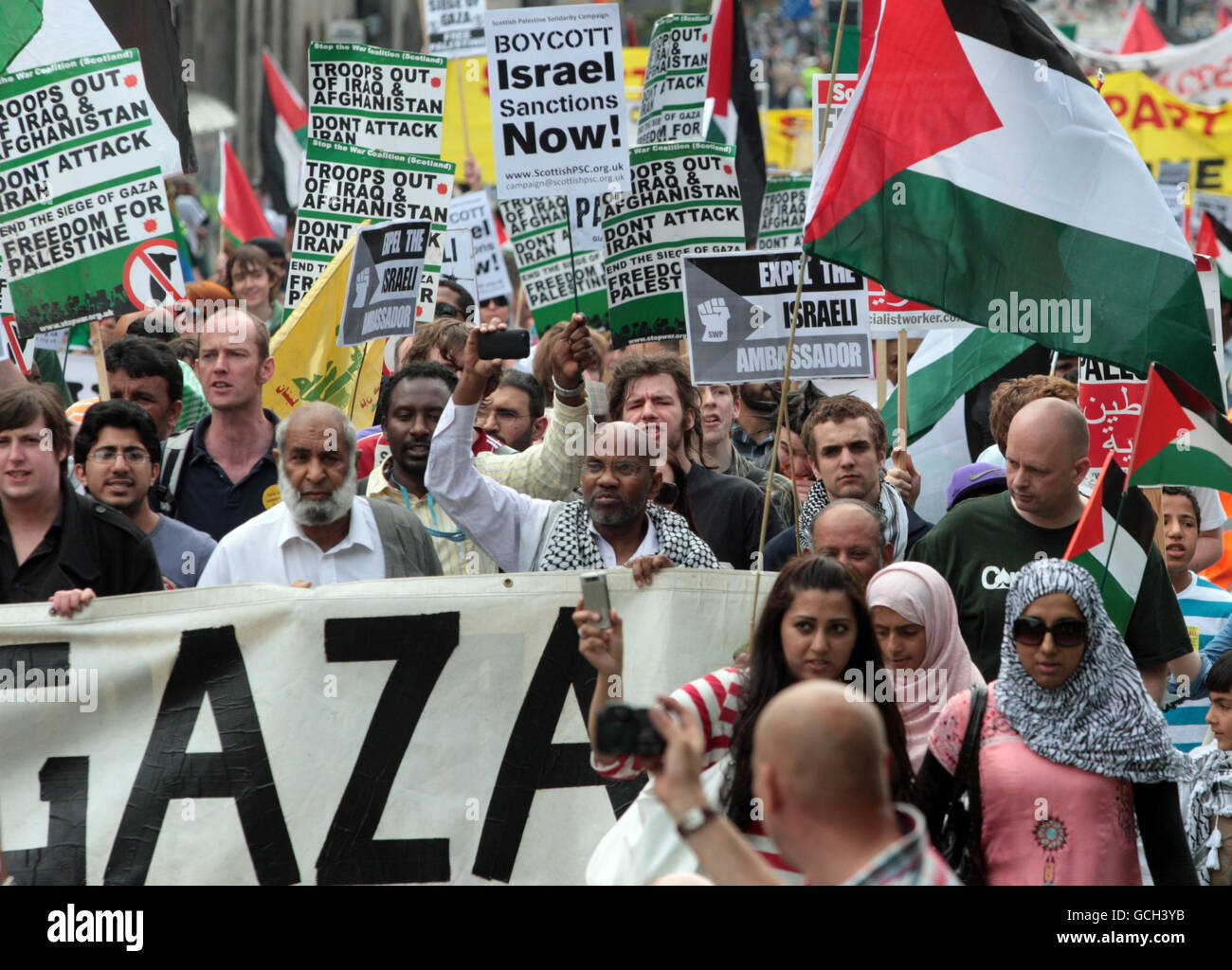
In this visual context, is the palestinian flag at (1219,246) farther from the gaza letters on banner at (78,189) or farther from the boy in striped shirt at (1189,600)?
the gaza letters on banner at (78,189)

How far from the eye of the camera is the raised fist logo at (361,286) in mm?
8070

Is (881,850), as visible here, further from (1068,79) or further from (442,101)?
(442,101)

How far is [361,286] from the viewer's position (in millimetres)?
8102

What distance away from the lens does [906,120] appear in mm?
5961

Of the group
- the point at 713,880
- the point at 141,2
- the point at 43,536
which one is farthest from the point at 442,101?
the point at 713,880

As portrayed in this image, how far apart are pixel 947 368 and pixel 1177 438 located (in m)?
2.93

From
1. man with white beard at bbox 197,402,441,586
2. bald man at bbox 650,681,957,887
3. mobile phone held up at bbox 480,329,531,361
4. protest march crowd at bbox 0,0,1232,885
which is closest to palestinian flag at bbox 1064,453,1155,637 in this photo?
protest march crowd at bbox 0,0,1232,885

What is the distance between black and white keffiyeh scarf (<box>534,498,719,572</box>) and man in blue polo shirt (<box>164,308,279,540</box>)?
1524 millimetres

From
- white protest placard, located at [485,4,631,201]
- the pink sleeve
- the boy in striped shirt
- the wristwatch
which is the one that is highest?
white protest placard, located at [485,4,631,201]

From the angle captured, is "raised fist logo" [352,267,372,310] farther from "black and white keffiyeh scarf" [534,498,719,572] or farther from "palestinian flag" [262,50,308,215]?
"palestinian flag" [262,50,308,215]

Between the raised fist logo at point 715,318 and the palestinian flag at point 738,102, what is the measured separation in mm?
3594

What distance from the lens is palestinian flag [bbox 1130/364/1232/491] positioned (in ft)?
18.8

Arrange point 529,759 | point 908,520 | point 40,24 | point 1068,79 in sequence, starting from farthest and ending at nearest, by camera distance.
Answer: point 40,24
point 908,520
point 1068,79
point 529,759
